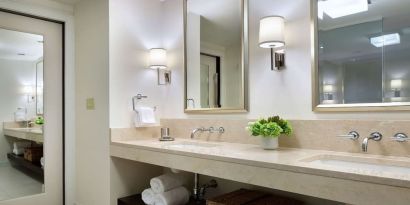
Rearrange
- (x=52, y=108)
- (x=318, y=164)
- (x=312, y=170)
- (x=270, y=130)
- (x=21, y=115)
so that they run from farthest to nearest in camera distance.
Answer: (x=52, y=108)
(x=21, y=115)
(x=270, y=130)
(x=318, y=164)
(x=312, y=170)

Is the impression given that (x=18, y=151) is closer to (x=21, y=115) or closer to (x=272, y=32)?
(x=21, y=115)

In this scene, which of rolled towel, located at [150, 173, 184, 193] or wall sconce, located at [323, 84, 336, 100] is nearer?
wall sconce, located at [323, 84, 336, 100]

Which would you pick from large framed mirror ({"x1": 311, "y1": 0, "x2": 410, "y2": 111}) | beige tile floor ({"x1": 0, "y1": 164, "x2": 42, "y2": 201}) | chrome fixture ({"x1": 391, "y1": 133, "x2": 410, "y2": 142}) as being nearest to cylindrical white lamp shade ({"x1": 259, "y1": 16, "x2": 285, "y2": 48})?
large framed mirror ({"x1": 311, "y1": 0, "x2": 410, "y2": 111})

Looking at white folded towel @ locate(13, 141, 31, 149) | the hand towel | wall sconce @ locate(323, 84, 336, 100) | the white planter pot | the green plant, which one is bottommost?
the hand towel

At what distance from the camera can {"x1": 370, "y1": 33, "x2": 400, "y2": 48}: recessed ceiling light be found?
1.55 m

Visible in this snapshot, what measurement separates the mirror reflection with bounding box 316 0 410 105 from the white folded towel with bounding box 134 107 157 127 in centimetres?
147

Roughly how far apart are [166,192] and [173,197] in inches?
2.7

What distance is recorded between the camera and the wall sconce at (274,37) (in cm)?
190

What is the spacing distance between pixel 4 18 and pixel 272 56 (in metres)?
2.40

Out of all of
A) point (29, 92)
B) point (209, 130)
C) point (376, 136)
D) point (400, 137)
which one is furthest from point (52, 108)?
point (400, 137)

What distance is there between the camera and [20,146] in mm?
2684

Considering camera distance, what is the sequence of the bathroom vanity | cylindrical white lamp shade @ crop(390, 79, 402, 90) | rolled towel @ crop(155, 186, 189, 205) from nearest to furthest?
the bathroom vanity, cylindrical white lamp shade @ crop(390, 79, 402, 90), rolled towel @ crop(155, 186, 189, 205)

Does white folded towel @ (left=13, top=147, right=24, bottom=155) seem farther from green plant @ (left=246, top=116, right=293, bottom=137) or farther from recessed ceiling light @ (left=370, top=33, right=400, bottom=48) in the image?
recessed ceiling light @ (left=370, top=33, right=400, bottom=48)

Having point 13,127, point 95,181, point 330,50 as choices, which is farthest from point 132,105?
point 330,50
